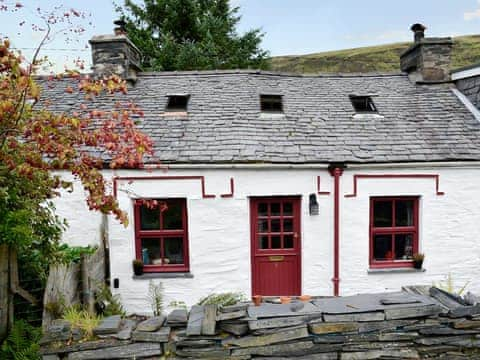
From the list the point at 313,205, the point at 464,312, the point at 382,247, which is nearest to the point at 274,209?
the point at 313,205

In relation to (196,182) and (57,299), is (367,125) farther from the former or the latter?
(57,299)

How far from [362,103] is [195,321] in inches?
279

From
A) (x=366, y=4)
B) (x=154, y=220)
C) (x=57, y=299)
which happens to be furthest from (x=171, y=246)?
(x=366, y=4)

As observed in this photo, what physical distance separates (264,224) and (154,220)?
2.29 m

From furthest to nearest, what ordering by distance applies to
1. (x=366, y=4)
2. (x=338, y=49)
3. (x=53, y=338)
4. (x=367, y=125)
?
(x=338, y=49) → (x=366, y=4) → (x=367, y=125) → (x=53, y=338)

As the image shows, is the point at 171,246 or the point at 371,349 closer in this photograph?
the point at 371,349

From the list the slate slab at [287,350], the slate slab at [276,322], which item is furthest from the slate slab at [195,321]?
the slate slab at [276,322]

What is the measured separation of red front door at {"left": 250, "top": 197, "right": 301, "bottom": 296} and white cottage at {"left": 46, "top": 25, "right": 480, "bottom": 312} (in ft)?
0.07

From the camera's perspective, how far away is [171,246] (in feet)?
24.3

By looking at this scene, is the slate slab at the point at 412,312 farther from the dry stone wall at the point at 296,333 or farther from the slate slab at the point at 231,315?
the slate slab at the point at 231,315

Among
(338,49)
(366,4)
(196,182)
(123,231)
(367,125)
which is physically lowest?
(123,231)

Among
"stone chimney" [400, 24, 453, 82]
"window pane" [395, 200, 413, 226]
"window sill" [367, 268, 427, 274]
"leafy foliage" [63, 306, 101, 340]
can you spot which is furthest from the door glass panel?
"stone chimney" [400, 24, 453, 82]

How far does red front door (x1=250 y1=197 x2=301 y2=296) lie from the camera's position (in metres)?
7.37

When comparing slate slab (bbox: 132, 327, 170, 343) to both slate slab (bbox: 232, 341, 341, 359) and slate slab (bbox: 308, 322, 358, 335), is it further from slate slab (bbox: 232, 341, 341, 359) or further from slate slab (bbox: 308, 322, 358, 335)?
slate slab (bbox: 308, 322, 358, 335)
